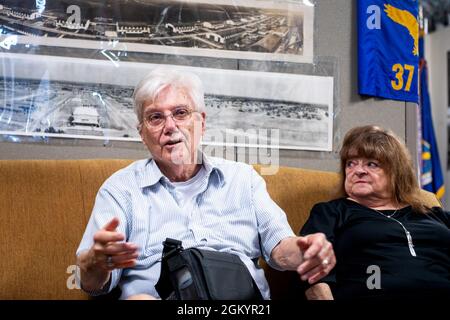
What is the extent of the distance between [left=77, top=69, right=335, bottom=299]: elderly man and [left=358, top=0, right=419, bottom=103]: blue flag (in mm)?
633

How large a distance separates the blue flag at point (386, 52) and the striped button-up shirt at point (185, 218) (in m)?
0.65

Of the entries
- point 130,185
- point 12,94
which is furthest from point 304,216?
point 12,94

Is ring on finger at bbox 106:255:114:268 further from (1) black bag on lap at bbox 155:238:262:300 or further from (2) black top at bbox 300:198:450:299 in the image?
(2) black top at bbox 300:198:450:299

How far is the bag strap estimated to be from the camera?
1.06m

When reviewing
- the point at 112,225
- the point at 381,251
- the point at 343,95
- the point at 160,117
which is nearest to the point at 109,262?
the point at 112,225

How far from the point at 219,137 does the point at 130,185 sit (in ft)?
1.48

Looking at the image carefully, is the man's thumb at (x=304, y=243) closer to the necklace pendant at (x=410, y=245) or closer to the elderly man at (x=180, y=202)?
the elderly man at (x=180, y=202)

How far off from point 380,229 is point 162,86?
58cm

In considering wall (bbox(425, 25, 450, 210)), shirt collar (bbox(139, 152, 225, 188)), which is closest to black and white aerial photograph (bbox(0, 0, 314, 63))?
shirt collar (bbox(139, 152, 225, 188))

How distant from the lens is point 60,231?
1363 mm

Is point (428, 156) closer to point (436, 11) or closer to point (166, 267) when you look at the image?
point (436, 11)
